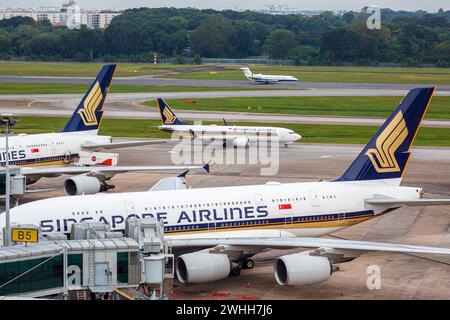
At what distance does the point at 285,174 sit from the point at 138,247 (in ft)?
148

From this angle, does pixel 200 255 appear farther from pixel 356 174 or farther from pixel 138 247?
pixel 356 174

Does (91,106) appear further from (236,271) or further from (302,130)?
(302,130)

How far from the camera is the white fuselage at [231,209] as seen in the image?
38.0m

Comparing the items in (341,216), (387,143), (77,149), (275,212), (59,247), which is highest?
(387,143)

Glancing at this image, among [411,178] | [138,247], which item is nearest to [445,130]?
[411,178]

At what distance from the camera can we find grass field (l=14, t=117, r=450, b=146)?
97.6 meters


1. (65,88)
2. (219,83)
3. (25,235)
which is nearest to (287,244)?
(25,235)

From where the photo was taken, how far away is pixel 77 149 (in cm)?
6569

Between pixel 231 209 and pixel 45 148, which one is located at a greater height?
pixel 231 209

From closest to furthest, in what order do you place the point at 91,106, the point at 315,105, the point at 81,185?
the point at 81,185, the point at 91,106, the point at 315,105

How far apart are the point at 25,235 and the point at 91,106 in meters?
38.3

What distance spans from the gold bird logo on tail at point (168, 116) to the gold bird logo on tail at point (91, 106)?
30236mm

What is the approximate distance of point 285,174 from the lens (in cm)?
7375
